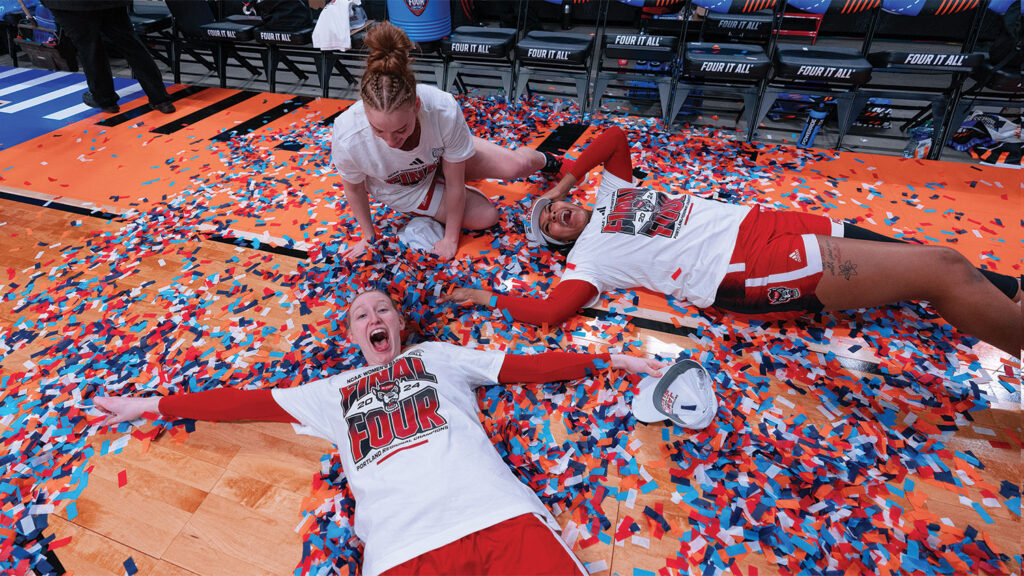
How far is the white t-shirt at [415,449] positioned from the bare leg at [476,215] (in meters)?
1.11

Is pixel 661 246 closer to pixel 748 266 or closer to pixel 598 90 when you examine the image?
pixel 748 266

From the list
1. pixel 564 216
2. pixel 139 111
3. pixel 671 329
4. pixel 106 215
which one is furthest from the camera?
pixel 139 111

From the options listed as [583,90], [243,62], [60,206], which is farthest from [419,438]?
[243,62]

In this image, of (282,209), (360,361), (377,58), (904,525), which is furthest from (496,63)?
(904,525)

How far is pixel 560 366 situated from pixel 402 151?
47.6 inches

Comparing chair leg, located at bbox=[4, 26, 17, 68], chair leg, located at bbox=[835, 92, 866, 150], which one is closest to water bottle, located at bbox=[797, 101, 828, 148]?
chair leg, located at bbox=[835, 92, 866, 150]

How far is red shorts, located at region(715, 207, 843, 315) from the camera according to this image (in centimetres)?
196

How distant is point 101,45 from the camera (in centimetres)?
421

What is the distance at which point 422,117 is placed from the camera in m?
2.15

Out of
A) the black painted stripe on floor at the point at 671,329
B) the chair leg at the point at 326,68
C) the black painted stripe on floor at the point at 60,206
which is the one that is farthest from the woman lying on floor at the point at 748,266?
the chair leg at the point at 326,68

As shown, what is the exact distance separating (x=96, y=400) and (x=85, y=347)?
0.52 m

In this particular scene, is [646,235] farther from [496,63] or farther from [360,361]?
[496,63]

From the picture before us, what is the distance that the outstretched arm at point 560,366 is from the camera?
181 cm

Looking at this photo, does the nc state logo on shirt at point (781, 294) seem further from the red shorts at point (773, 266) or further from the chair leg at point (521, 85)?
the chair leg at point (521, 85)
